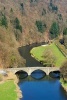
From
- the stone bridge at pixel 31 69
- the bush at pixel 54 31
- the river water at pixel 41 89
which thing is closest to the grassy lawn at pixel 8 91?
the river water at pixel 41 89

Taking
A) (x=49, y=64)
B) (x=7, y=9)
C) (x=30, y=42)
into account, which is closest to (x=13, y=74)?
(x=49, y=64)

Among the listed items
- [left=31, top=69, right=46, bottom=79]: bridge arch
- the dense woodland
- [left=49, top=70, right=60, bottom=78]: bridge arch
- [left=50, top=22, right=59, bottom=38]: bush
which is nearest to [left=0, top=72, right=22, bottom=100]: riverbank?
[left=31, top=69, right=46, bottom=79]: bridge arch

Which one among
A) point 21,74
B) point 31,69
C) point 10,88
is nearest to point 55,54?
point 31,69

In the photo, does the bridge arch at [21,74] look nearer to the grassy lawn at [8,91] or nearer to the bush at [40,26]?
the grassy lawn at [8,91]

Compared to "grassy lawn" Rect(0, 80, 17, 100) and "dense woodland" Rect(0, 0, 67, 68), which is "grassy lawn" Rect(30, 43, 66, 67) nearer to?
"dense woodland" Rect(0, 0, 67, 68)

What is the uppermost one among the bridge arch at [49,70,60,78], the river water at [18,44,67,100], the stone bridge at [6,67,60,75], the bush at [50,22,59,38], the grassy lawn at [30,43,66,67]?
the bush at [50,22,59,38]

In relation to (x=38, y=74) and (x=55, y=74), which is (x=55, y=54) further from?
(x=38, y=74)

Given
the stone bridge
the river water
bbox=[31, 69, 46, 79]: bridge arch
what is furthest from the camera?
bbox=[31, 69, 46, 79]: bridge arch
